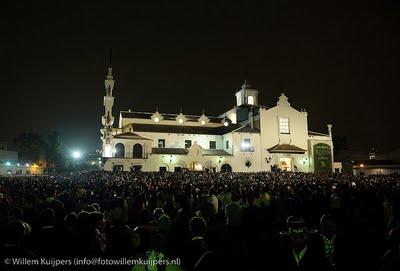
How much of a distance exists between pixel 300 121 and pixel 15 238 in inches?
2308

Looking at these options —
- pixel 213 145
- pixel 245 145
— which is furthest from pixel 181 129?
pixel 245 145

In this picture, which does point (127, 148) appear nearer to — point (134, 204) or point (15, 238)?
point (134, 204)

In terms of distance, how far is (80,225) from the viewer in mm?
5930

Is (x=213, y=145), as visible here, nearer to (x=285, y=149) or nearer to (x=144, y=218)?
(x=285, y=149)

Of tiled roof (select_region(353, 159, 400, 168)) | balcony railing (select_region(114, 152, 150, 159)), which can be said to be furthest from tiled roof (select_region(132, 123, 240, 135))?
tiled roof (select_region(353, 159, 400, 168))

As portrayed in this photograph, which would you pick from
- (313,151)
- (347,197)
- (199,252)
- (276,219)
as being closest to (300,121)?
(313,151)

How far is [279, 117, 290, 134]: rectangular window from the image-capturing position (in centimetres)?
5816

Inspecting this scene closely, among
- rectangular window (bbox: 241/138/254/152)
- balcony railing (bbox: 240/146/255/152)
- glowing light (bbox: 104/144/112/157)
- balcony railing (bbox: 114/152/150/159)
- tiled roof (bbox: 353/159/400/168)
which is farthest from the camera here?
tiled roof (bbox: 353/159/400/168)

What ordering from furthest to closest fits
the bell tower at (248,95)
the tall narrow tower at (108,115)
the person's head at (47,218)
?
the bell tower at (248,95) → the tall narrow tower at (108,115) → the person's head at (47,218)

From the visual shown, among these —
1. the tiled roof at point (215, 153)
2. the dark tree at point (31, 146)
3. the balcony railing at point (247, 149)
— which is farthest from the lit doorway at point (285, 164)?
the dark tree at point (31, 146)

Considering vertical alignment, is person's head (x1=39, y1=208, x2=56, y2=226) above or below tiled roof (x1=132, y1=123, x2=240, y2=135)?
below

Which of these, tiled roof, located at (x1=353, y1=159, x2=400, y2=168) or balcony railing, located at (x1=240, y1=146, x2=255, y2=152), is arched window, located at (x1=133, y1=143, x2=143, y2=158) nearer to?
balcony railing, located at (x1=240, y1=146, x2=255, y2=152)

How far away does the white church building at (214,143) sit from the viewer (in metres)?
51.4

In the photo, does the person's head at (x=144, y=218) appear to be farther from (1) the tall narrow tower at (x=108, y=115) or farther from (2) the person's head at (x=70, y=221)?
(1) the tall narrow tower at (x=108, y=115)
